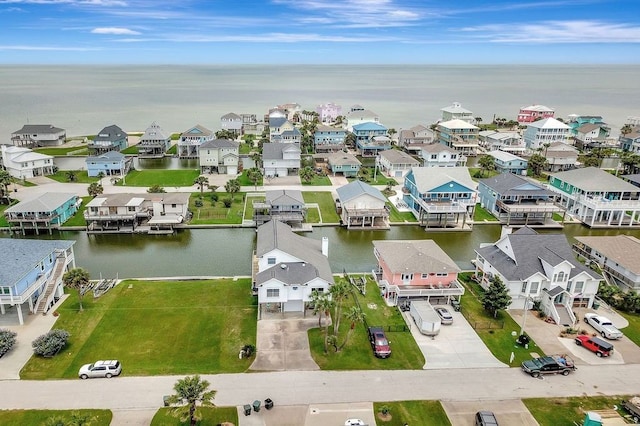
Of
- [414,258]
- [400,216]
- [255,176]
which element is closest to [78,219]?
[255,176]

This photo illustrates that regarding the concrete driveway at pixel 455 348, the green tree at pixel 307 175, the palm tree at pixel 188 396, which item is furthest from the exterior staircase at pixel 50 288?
the green tree at pixel 307 175

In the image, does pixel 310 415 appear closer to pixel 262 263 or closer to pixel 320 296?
pixel 320 296

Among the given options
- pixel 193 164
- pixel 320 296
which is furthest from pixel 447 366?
pixel 193 164

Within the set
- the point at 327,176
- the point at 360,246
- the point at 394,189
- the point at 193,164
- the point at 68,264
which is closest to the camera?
the point at 68,264

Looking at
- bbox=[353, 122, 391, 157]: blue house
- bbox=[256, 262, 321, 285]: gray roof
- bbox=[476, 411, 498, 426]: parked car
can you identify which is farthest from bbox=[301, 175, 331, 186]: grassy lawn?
bbox=[476, 411, 498, 426]: parked car

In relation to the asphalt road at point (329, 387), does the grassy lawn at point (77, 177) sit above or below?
above

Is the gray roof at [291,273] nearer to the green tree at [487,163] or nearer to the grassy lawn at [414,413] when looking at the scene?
the grassy lawn at [414,413]

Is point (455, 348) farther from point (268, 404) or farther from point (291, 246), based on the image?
point (291, 246)
